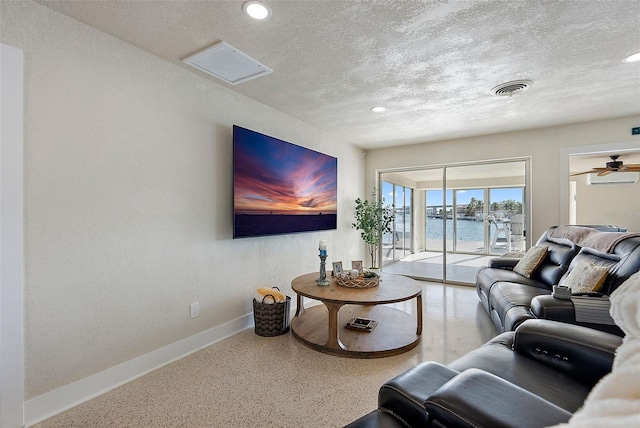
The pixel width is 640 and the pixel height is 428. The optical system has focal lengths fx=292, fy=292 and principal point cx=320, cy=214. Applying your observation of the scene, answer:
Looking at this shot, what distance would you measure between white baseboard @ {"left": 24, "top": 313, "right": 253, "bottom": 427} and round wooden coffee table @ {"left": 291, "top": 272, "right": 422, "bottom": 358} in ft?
2.78

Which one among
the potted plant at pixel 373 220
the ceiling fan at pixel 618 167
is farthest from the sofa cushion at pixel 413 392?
the ceiling fan at pixel 618 167

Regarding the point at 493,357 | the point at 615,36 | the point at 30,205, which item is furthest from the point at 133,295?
the point at 615,36

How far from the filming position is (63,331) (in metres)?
1.84

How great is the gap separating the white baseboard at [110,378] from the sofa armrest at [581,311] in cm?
262

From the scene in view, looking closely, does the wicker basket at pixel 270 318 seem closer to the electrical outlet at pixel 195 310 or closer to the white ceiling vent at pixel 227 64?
the electrical outlet at pixel 195 310

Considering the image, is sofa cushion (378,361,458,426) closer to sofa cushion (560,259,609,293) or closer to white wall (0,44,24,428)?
sofa cushion (560,259,609,293)

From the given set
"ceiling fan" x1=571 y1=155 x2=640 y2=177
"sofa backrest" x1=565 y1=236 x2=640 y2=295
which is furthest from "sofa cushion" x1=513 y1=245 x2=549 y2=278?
"ceiling fan" x1=571 y1=155 x2=640 y2=177

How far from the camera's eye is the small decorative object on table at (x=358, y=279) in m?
2.74

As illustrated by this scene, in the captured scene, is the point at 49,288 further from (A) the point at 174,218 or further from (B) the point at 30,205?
(A) the point at 174,218

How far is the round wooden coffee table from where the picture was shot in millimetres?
2430

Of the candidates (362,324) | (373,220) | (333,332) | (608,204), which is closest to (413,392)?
(333,332)

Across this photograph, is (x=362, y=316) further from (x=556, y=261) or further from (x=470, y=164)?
(x=470, y=164)

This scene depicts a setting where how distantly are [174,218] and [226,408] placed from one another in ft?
4.84

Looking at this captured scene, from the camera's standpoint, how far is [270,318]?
111 inches
